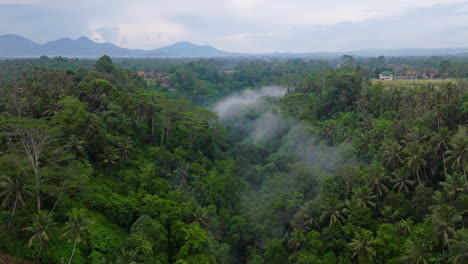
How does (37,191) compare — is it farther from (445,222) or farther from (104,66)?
(104,66)

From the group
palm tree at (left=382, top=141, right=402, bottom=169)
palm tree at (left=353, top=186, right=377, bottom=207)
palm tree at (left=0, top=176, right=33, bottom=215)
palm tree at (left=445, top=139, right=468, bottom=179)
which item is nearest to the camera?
palm tree at (left=0, top=176, right=33, bottom=215)

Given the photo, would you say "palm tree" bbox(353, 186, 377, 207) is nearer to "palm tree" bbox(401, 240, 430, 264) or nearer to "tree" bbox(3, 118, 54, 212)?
"palm tree" bbox(401, 240, 430, 264)

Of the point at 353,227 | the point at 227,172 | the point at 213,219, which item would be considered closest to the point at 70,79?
the point at 227,172

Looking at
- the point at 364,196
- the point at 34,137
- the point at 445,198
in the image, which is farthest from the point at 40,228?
the point at 445,198

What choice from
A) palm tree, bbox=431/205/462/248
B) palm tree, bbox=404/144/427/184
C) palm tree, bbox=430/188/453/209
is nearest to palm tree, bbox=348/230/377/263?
palm tree, bbox=431/205/462/248

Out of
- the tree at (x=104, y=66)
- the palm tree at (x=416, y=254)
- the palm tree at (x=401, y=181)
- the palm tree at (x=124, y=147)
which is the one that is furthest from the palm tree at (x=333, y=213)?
the tree at (x=104, y=66)

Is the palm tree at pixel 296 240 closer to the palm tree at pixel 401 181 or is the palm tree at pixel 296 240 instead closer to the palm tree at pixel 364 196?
the palm tree at pixel 364 196

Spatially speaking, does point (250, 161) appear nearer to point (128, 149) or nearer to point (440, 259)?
point (128, 149)
